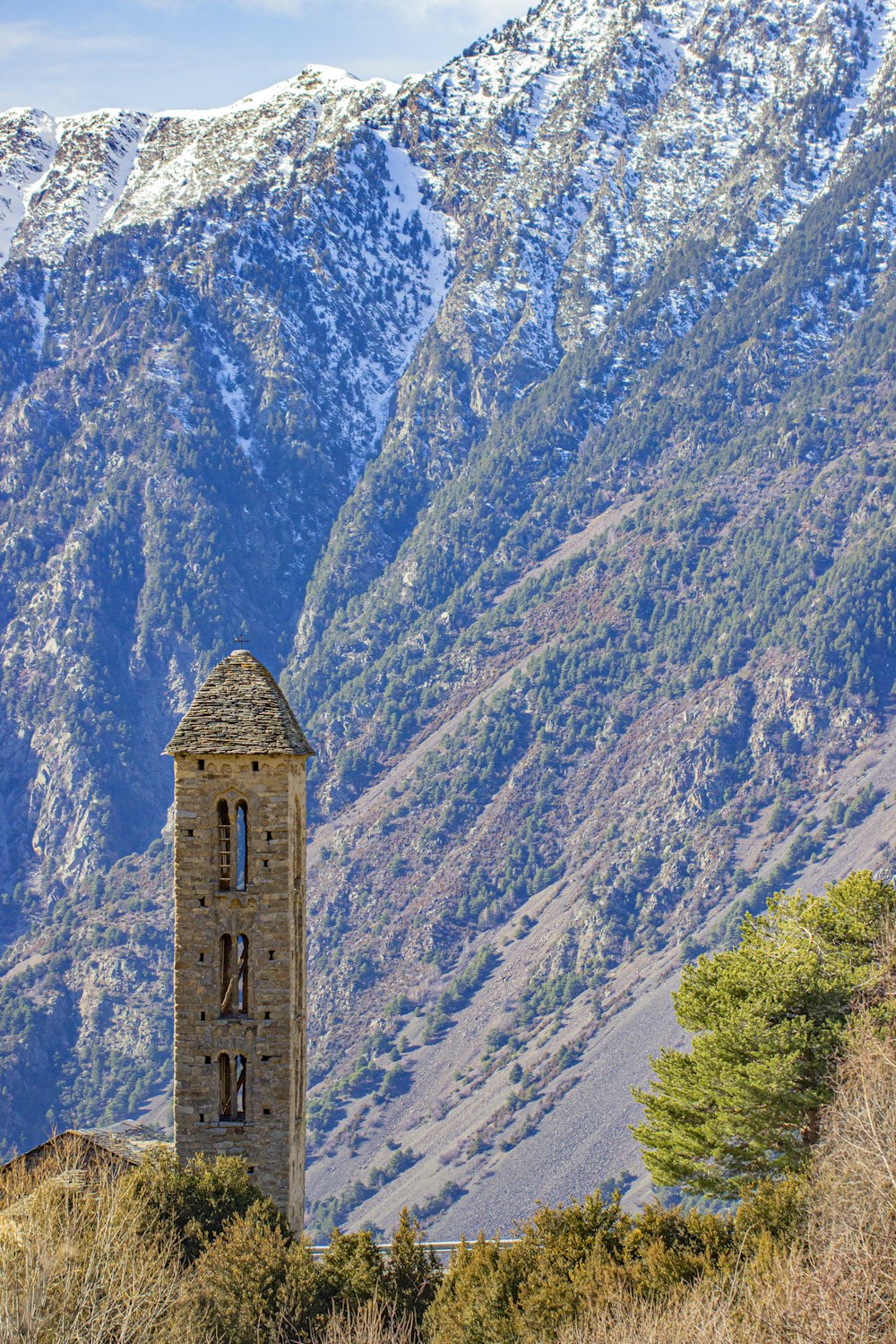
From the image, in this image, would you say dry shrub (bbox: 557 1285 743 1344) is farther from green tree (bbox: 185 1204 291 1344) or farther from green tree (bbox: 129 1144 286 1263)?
green tree (bbox: 129 1144 286 1263)

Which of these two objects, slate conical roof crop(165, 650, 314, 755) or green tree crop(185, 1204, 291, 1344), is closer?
green tree crop(185, 1204, 291, 1344)

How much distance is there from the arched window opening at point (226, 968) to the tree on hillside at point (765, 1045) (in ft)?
40.9

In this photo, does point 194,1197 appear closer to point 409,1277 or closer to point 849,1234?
point 409,1277

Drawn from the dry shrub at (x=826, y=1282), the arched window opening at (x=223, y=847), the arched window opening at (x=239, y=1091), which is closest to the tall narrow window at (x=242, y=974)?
the arched window opening at (x=239, y=1091)

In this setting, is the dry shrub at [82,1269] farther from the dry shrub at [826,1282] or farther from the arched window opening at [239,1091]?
the dry shrub at [826,1282]

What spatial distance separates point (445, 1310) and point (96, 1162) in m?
13.0

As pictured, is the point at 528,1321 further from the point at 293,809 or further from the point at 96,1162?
the point at 293,809

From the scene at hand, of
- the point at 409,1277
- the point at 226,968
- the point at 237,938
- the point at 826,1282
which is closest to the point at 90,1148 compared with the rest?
the point at 226,968

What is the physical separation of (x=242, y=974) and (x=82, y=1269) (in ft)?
57.0

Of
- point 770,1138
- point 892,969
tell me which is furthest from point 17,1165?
point 892,969

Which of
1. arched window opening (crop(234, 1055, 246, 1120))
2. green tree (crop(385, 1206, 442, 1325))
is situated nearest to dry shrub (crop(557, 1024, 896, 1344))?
green tree (crop(385, 1206, 442, 1325))

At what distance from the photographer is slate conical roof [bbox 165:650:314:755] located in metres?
61.5

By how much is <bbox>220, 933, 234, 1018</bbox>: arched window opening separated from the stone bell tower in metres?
0.04

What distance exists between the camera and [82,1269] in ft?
149
